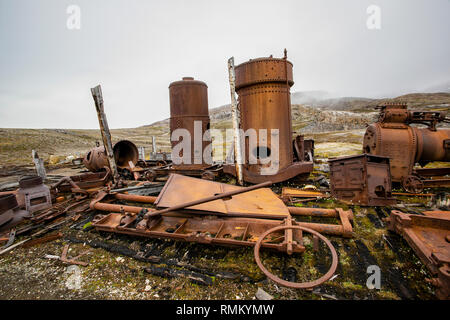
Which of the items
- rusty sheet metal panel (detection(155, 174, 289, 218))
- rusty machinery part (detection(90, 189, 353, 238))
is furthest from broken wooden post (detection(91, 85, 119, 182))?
rusty sheet metal panel (detection(155, 174, 289, 218))

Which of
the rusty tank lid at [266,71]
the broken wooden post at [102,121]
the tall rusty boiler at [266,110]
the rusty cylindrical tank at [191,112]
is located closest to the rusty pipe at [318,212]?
the tall rusty boiler at [266,110]

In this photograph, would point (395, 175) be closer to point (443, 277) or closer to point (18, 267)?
point (443, 277)

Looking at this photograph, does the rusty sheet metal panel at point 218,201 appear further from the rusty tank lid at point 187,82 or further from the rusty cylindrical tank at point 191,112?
the rusty tank lid at point 187,82

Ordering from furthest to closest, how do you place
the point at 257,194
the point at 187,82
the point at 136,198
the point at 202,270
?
the point at 187,82, the point at 136,198, the point at 257,194, the point at 202,270

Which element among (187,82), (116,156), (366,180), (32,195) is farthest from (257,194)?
(116,156)

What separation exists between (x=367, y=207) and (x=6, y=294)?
6459 millimetres

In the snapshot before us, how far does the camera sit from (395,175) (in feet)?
17.7

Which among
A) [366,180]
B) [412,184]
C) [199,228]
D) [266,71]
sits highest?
[266,71]

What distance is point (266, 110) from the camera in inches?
235

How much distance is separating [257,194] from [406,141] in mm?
4637

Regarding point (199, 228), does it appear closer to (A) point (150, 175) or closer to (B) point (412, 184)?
(A) point (150, 175)

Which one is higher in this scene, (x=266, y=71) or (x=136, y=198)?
(x=266, y=71)

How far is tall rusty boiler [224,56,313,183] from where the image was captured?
5781mm
